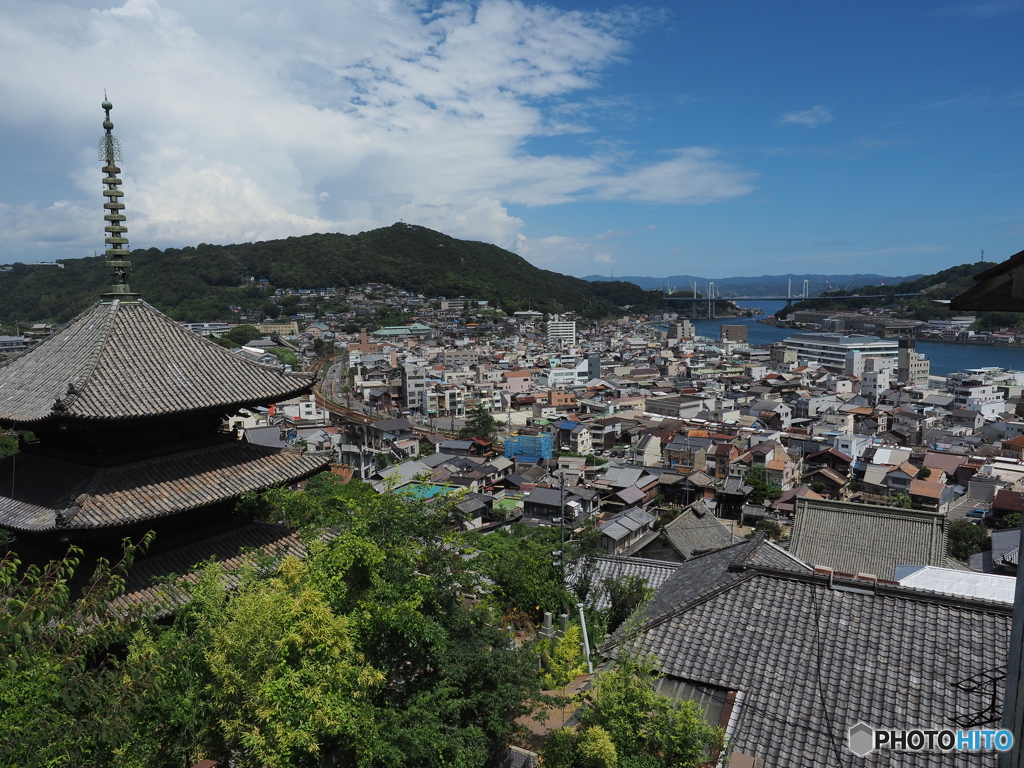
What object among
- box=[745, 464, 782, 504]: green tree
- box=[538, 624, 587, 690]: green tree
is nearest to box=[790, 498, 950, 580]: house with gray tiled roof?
box=[538, 624, 587, 690]: green tree

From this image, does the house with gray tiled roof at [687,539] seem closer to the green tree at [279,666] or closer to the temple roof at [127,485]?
the green tree at [279,666]

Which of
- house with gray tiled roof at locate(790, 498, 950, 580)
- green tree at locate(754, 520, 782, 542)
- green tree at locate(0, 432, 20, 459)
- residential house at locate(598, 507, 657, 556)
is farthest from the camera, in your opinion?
green tree at locate(754, 520, 782, 542)

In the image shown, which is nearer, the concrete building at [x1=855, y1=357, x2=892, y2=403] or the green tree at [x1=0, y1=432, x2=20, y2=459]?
the green tree at [x1=0, y1=432, x2=20, y2=459]

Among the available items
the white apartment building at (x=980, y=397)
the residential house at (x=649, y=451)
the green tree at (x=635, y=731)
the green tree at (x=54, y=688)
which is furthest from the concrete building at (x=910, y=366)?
the green tree at (x=54, y=688)

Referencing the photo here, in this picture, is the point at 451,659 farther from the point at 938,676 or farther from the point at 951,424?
the point at 951,424

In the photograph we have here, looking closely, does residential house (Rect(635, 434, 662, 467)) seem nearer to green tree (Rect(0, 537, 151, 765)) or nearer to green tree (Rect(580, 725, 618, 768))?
green tree (Rect(580, 725, 618, 768))

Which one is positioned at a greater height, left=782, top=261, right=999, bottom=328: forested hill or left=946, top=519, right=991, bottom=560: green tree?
left=782, top=261, right=999, bottom=328: forested hill
